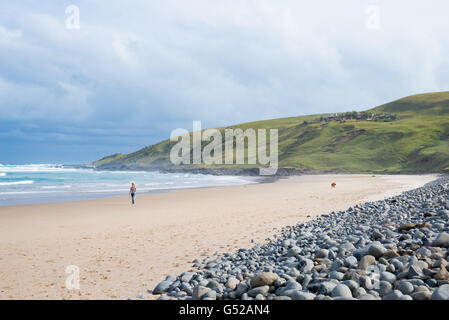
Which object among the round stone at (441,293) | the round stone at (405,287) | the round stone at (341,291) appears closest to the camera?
the round stone at (441,293)

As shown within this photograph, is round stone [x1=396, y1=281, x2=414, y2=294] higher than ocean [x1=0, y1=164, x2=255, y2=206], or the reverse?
round stone [x1=396, y1=281, x2=414, y2=294]

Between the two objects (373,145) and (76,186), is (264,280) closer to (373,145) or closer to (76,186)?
(76,186)

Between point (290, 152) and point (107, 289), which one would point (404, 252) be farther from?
point (290, 152)

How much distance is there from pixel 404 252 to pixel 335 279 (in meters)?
1.94

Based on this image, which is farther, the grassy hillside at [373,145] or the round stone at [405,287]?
the grassy hillside at [373,145]

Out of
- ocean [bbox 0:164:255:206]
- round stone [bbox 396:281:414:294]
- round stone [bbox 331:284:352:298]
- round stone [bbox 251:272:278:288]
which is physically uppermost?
round stone [bbox 396:281:414:294]

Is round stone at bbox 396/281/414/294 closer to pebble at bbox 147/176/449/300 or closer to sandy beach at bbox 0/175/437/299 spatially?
pebble at bbox 147/176/449/300

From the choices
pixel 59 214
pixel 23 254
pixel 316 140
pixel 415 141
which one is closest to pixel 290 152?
pixel 316 140

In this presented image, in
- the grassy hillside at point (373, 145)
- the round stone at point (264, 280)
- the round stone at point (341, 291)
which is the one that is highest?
the grassy hillside at point (373, 145)

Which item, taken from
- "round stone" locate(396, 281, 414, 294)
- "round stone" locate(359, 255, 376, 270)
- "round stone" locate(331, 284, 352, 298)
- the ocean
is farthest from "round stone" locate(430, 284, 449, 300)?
the ocean

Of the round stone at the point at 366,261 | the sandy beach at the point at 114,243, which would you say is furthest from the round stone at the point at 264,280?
the sandy beach at the point at 114,243

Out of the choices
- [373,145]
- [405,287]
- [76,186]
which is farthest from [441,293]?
[373,145]

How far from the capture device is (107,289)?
8273mm

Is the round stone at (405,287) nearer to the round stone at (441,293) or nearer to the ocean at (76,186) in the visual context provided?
the round stone at (441,293)
